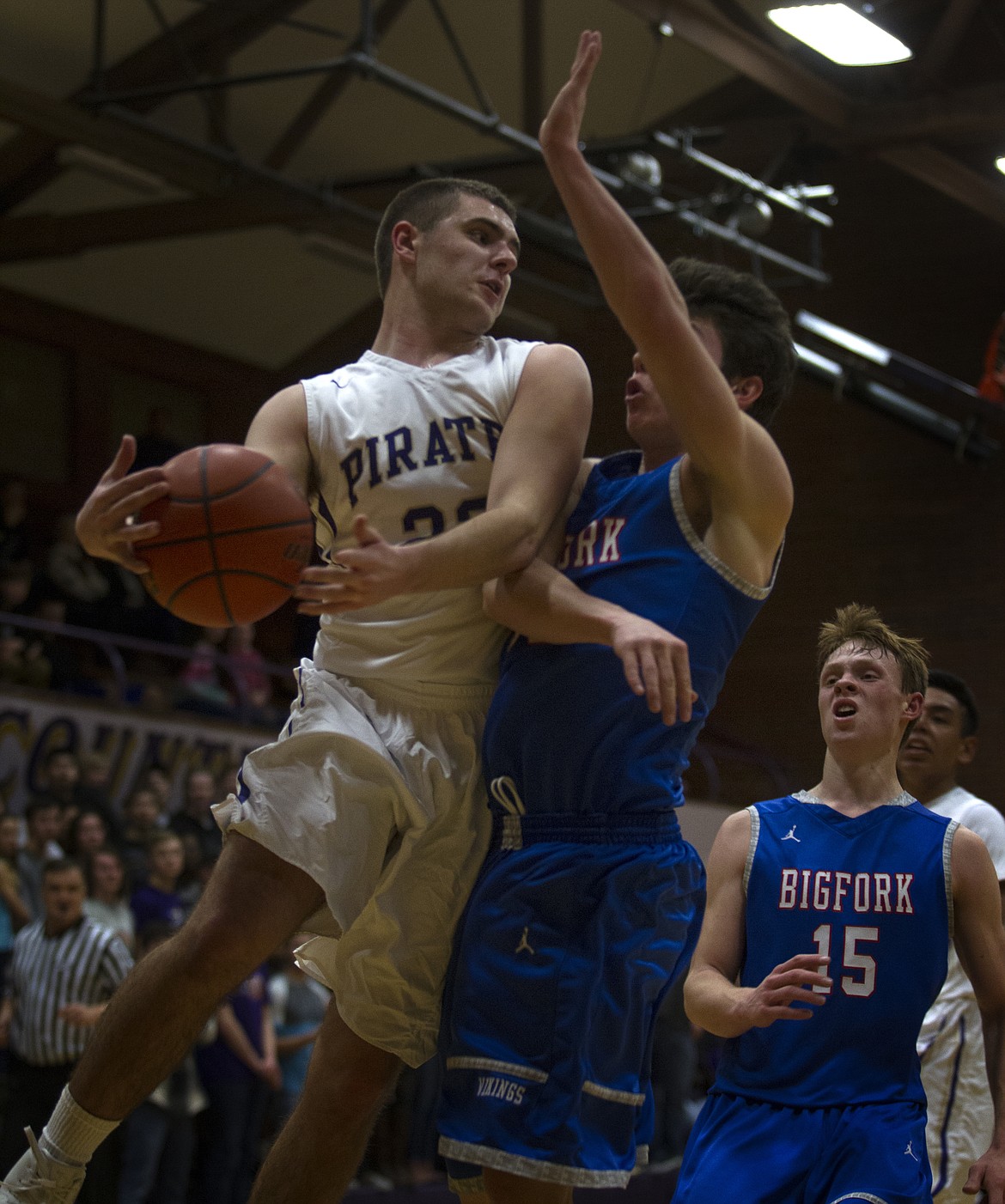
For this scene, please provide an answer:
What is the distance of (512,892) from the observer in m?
3.41

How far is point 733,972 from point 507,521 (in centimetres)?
135

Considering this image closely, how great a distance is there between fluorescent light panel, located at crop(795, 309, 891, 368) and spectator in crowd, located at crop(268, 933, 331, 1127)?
643 centimetres

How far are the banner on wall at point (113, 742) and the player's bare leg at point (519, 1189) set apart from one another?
7.90 metres

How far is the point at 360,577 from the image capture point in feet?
9.69

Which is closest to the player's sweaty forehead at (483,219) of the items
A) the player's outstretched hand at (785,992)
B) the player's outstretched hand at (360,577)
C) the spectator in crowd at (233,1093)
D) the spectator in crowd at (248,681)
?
the player's outstretched hand at (360,577)

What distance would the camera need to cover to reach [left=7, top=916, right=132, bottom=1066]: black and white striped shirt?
7691 millimetres

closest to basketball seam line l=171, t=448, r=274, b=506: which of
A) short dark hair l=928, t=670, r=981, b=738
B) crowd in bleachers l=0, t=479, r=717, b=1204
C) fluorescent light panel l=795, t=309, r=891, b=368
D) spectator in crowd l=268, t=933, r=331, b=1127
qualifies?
short dark hair l=928, t=670, r=981, b=738

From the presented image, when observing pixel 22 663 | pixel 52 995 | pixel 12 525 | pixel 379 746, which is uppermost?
Result: pixel 12 525

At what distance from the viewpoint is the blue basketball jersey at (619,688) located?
3.43 meters

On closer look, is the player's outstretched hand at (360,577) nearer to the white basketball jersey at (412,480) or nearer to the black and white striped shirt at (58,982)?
the white basketball jersey at (412,480)

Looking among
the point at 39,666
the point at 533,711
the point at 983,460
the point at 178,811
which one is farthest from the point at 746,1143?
the point at 983,460

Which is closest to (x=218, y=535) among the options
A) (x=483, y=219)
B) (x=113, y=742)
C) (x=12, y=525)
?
(x=483, y=219)

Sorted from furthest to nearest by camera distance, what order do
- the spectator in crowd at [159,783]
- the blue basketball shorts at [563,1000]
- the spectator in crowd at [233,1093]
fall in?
the spectator in crowd at [159,783]
the spectator in crowd at [233,1093]
the blue basketball shorts at [563,1000]

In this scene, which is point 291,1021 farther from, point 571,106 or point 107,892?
point 571,106
